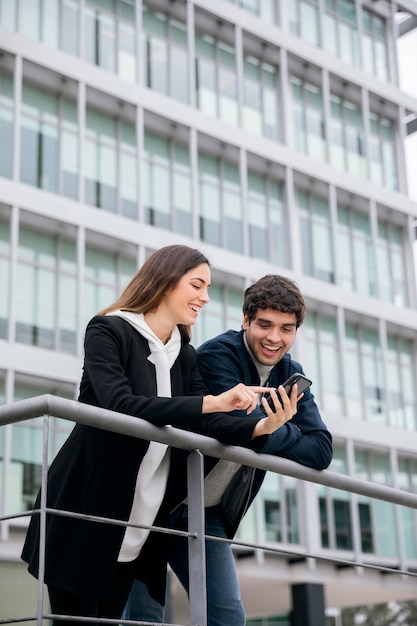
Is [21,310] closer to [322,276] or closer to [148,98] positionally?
[148,98]

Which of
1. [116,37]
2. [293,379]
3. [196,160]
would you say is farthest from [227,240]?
[293,379]

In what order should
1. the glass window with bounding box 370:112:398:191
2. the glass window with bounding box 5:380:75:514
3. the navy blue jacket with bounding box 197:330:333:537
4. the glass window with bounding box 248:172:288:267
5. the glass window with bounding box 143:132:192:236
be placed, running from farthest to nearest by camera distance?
the glass window with bounding box 370:112:398:191 → the glass window with bounding box 248:172:288:267 → the glass window with bounding box 143:132:192:236 → the glass window with bounding box 5:380:75:514 → the navy blue jacket with bounding box 197:330:333:537

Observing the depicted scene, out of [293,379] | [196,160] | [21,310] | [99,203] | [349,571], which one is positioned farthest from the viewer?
[349,571]

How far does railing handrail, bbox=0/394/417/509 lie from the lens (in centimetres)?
314

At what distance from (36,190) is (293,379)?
1970 centimetres

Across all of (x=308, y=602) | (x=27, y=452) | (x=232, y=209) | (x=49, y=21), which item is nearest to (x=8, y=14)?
(x=49, y=21)

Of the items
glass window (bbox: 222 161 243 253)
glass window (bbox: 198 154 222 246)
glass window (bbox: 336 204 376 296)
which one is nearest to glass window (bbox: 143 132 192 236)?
glass window (bbox: 198 154 222 246)

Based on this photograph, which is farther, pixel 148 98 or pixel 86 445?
pixel 148 98

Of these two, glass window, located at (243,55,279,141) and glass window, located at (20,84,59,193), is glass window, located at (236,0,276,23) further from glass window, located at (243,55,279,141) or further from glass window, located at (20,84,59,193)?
glass window, located at (20,84,59,193)

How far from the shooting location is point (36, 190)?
75.4 ft

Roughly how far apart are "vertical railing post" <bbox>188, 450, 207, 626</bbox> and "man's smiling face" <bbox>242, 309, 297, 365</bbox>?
0.81 metres

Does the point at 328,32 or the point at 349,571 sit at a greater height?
the point at 328,32

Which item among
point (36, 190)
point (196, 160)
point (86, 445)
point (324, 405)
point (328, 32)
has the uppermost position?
point (328, 32)

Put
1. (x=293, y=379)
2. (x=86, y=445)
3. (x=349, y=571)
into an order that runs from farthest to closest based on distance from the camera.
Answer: (x=349, y=571), (x=293, y=379), (x=86, y=445)
